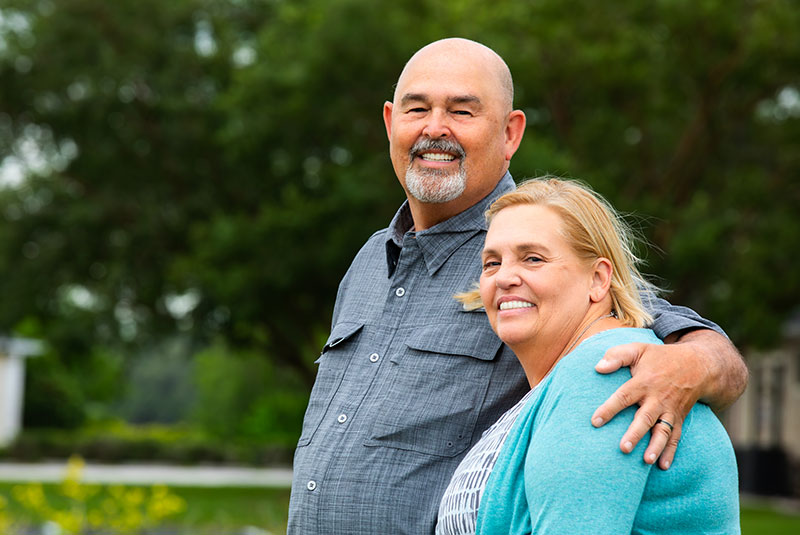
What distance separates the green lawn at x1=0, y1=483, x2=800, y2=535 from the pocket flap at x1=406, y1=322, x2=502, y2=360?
30.4 ft

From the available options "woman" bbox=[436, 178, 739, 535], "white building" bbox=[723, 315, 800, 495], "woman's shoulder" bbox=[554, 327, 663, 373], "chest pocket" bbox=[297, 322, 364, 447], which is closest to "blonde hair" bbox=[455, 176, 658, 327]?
"woman" bbox=[436, 178, 739, 535]

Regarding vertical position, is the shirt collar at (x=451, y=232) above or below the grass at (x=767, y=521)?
above

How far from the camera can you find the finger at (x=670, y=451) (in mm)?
1745

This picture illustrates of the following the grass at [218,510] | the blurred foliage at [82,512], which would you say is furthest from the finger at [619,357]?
the grass at [218,510]

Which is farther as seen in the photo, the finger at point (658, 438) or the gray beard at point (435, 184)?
the gray beard at point (435, 184)

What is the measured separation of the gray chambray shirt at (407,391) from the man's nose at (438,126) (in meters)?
0.23

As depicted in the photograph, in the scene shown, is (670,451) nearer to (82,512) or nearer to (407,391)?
(407,391)

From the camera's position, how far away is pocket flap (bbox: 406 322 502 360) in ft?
8.00

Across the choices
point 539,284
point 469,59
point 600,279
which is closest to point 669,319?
point 600,279

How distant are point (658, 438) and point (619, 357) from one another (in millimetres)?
156

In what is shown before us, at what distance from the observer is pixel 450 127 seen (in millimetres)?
2576

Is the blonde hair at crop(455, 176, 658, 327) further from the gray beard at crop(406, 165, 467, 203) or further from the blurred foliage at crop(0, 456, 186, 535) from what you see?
the blurred foliage at crop(0, 456, 186, 535)

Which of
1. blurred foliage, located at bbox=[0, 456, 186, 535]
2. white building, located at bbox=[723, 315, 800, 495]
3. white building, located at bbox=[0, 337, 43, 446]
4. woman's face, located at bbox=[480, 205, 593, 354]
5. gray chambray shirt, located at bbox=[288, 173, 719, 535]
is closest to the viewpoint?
woman's face, located at bbox=[480, 205, 593, 354]

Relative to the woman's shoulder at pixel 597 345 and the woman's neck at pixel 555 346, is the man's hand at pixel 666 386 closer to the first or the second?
the woman's shoulder at pixel 597 345
